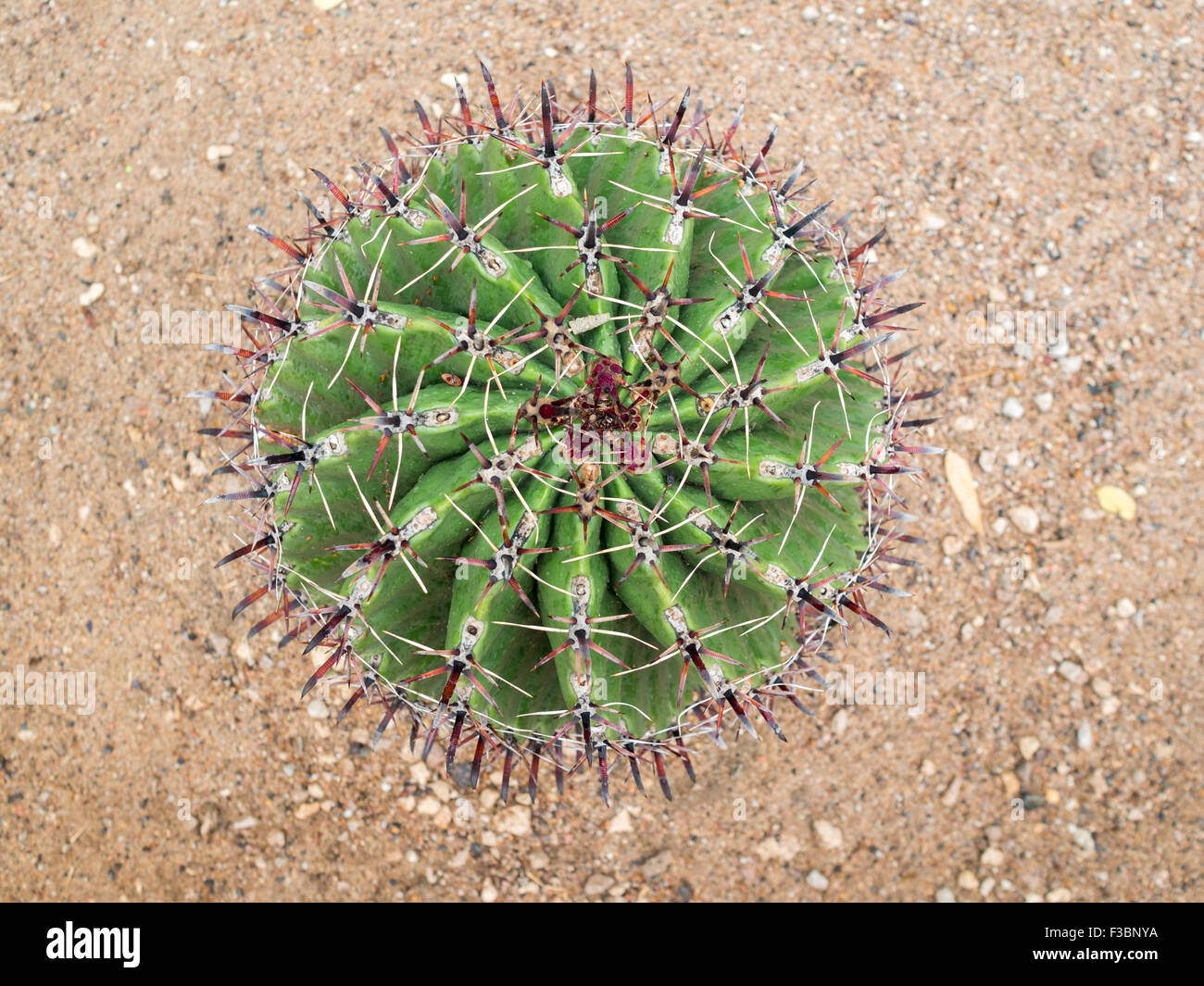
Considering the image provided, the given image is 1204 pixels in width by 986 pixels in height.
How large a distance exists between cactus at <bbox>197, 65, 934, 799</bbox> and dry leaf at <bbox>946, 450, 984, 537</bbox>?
6.56 ft

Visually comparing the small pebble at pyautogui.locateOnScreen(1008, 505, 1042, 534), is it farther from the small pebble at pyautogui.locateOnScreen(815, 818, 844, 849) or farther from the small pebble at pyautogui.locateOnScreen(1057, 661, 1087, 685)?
the small pebble at pyautogui.locateOnScreen(815, 818, 844, 849)

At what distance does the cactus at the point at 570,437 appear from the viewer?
2.51 m

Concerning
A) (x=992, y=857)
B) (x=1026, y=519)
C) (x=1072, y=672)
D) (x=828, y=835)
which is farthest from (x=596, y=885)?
(x=1026, y=519)

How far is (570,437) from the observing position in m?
2.51

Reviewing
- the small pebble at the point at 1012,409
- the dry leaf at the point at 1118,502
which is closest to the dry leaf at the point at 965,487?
the small pebble at the point at 1012,409

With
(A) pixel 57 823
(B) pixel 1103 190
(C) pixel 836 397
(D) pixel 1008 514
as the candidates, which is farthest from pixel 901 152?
(A) pixel 57 823

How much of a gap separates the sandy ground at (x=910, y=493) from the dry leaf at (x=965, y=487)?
0.20 feet

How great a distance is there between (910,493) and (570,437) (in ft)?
10.0

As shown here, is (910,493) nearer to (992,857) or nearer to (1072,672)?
(1072,672)

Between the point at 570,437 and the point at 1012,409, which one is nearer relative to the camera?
the point at 570,437

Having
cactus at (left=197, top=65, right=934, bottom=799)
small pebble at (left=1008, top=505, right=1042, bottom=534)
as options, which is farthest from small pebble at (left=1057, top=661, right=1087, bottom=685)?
cactus at (left=197, top=65, right=934, bottom=799)

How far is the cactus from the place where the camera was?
8.23ft

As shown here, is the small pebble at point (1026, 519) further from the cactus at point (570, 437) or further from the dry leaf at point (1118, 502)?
the cactus at point (570, 437)

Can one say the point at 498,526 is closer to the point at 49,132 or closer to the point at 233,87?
the point at 233,87
